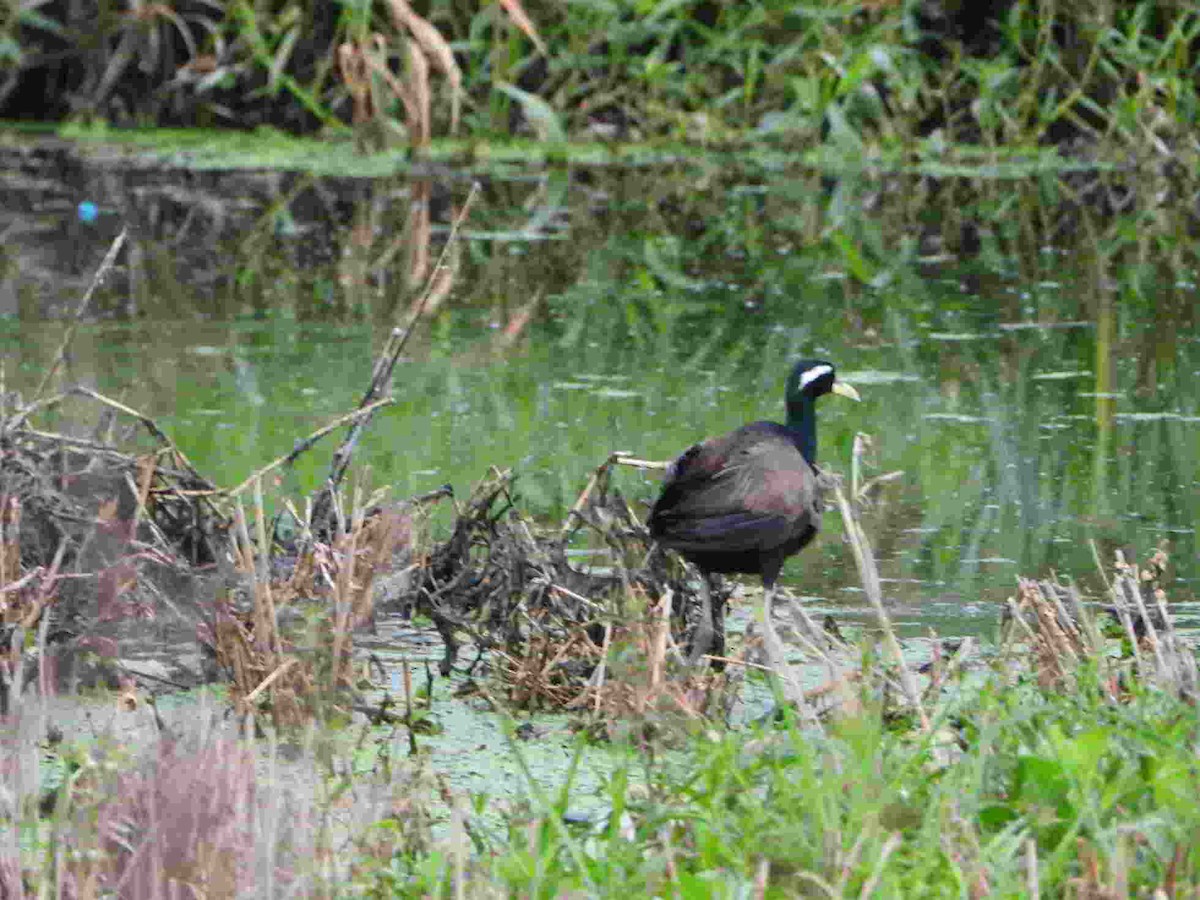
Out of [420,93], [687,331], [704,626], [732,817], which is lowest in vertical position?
[687,331]

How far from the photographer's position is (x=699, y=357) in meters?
8.34

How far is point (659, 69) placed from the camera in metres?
13.6

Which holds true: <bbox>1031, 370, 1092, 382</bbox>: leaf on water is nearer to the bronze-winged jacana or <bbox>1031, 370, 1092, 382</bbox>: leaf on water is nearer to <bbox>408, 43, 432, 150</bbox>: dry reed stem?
the bronze-winged jacana

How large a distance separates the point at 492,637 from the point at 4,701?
905 millimetres

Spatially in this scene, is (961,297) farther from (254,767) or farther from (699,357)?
(254,767)

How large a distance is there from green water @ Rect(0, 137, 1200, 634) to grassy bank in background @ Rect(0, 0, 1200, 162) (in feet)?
1.58

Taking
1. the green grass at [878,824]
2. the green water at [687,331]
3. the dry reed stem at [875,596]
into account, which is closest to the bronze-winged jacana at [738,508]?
the green water at [687,331]

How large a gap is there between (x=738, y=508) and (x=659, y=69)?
30.6ft

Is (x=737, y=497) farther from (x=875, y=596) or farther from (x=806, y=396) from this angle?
(x=875, y=596)

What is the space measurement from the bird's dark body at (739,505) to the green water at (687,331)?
339 mm

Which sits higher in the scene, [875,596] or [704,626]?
[875,596]

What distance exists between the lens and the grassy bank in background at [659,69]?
13.4 m

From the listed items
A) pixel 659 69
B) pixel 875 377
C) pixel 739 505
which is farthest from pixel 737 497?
pixel 659 69

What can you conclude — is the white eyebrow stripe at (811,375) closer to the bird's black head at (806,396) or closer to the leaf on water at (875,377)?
the bird's black head at (806,396)
